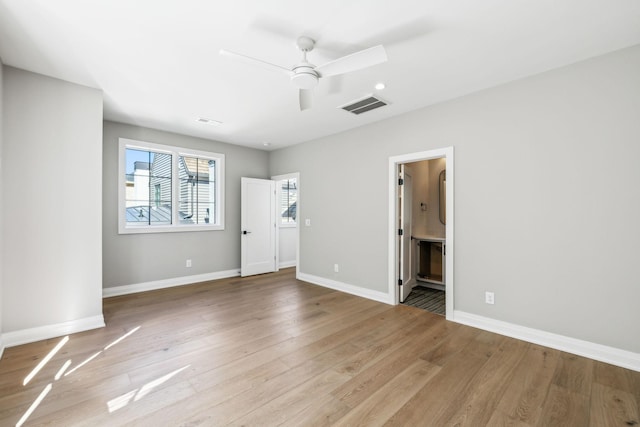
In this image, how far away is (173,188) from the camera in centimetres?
511

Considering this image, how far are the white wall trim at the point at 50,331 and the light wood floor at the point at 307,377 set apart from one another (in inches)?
4.2

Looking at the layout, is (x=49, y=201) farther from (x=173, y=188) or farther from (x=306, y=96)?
(x=306, y=96)

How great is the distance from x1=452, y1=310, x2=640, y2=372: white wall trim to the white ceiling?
2.65 m

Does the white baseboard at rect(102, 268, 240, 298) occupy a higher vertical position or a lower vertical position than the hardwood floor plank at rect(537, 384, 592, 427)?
higher

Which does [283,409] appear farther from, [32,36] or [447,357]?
[32,36]

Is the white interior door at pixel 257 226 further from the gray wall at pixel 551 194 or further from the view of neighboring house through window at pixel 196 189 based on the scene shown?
the gray wall at pixel 551 194

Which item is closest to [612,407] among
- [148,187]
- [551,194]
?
[551,194]

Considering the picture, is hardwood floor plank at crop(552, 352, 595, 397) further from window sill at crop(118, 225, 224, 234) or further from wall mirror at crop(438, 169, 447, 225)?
window sill at crop(118, 225, 224, 234)

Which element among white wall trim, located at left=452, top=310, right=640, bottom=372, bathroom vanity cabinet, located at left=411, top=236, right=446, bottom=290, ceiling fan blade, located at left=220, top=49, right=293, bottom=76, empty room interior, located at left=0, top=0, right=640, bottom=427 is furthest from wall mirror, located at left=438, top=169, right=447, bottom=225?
A: ceiling fan blade, located at left=220, top=49, right=293, bottom=76

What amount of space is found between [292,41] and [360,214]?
2807 mm

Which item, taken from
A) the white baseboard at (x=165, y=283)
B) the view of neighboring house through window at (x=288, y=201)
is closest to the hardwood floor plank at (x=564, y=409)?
the white baseboard at (x=165, y=283)

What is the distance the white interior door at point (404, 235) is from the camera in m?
4.19

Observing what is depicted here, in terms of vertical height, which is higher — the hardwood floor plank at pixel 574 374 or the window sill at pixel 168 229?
the window sill at pixel 168 229

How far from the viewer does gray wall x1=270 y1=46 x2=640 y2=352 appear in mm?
2477
